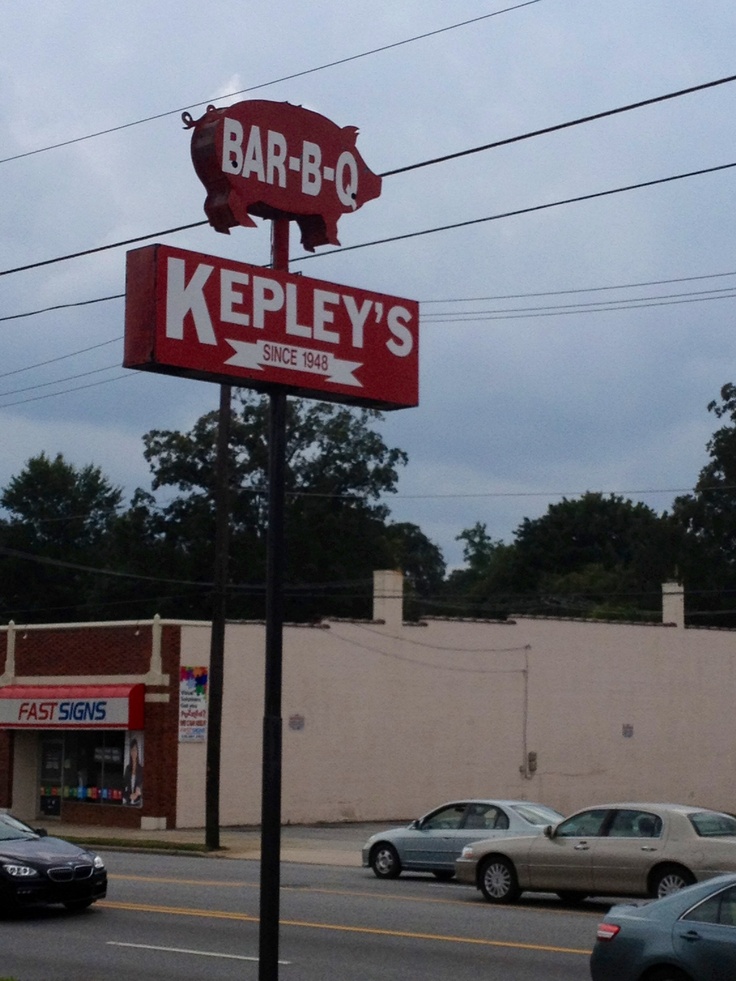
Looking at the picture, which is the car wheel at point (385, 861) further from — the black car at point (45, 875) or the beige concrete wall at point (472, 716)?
the beige concrete wall at point (472, 716)

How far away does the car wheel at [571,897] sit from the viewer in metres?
19.8

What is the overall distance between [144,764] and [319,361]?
29612 millimetres

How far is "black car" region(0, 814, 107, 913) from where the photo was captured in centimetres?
1730

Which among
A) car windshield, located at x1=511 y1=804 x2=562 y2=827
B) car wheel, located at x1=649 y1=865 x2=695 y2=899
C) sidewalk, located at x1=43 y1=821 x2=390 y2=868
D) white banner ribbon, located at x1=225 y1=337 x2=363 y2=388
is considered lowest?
sidewalk, located at x1=43 y1=821 x2=390 y2=868

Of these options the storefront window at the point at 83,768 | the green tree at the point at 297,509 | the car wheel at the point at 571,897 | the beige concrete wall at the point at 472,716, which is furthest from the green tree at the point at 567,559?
the car wheel at the point at 571,897

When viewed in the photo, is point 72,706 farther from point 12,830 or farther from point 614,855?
point 614,855

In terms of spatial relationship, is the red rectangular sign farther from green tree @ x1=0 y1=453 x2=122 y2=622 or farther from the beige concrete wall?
green tree @ x1=0 y1=453 x2=122 y2=622

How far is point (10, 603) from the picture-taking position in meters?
85.2

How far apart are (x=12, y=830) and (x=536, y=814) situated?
27.0 ft

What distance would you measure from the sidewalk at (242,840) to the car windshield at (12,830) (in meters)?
9.82

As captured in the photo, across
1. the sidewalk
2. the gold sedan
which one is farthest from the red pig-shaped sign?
the sidewalk

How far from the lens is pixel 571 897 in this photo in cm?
2053

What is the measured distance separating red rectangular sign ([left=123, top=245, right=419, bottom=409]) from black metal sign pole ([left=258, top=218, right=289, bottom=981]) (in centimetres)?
55

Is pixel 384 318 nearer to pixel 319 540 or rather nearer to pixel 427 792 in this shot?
pixel 427 792
